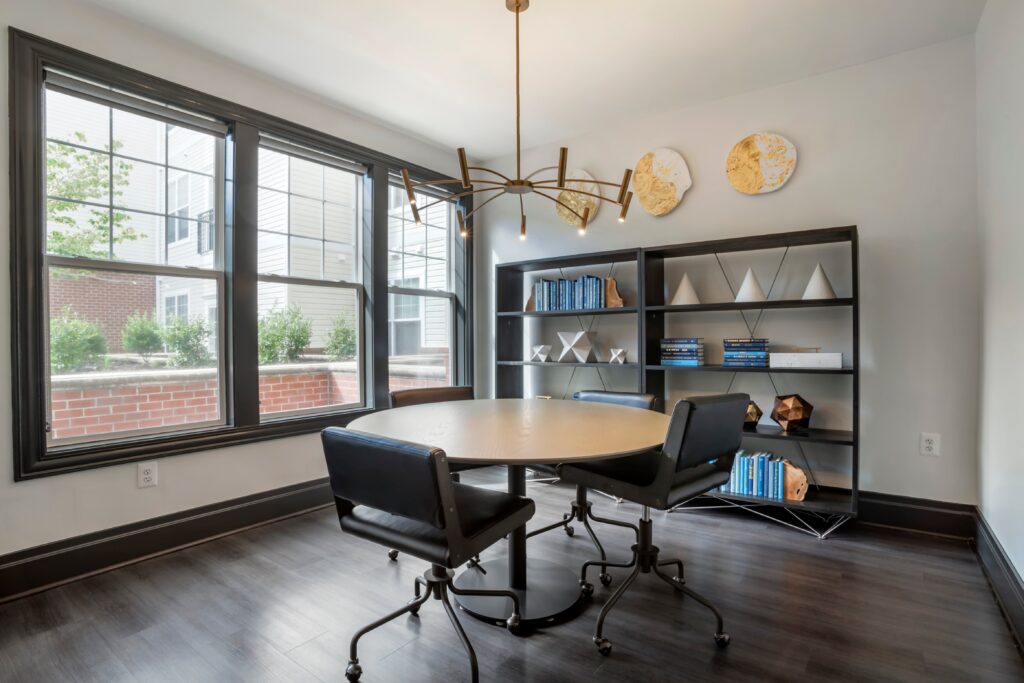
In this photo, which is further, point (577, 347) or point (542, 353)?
point (542, 353)

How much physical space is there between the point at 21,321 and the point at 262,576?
152 centimetres

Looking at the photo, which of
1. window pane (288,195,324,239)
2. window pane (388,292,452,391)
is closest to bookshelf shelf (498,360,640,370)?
window pane (388,292,452,391)

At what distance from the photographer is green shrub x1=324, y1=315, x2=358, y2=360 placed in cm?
354

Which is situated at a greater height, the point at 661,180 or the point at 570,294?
the point at 661,180

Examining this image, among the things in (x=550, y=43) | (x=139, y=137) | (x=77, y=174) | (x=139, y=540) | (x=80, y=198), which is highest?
(x=550, y=43)

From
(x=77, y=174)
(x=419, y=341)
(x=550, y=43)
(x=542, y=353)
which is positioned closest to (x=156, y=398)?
(x=77, y=174)

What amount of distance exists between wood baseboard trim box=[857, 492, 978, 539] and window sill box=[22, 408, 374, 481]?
3.28 metres

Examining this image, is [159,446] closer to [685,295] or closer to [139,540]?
[139,540]

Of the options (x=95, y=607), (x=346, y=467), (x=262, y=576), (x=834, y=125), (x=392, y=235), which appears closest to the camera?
(x=346, y=467)

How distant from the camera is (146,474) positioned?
2562 millimetres

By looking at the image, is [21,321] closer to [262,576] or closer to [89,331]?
[89,331]

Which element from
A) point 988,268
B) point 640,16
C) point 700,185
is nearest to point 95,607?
point 640,16

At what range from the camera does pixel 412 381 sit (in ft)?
13.5

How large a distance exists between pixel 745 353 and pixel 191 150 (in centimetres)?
340
